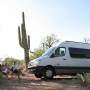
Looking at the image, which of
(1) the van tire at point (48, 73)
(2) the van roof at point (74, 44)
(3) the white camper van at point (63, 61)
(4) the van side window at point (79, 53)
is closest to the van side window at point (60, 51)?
(3) the white camper van at point (63, 61)

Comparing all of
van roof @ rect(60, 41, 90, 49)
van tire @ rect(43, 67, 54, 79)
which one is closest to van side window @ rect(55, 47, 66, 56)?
van roof @ rect(60, 41, 90, 49)

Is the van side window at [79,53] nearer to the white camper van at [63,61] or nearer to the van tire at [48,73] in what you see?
the white camper van at [63,61]

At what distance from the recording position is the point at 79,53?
22.8 metres

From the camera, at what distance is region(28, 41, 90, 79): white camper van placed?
2122cm

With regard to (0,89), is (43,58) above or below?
above

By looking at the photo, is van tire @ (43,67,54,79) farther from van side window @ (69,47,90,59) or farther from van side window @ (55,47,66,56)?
van side window @ (69,47,90,59)

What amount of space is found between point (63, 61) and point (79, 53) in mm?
1497

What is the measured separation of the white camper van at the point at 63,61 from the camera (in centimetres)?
2122

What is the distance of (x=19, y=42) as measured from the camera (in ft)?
97.2

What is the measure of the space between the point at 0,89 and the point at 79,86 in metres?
3.86

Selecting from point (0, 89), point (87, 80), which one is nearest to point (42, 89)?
point (0, 89)

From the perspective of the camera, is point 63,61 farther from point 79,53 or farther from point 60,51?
point 79,53

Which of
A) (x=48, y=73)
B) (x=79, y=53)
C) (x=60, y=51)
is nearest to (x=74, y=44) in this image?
(x=79, y=53)

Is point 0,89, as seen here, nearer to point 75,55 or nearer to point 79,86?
point 79,86
